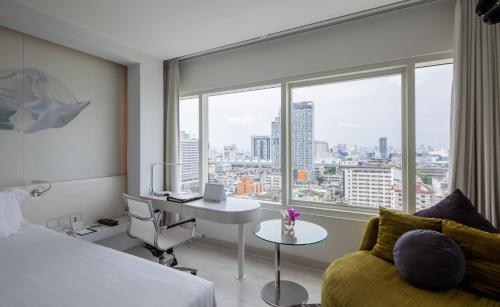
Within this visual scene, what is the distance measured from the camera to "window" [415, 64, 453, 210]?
2.34 meters

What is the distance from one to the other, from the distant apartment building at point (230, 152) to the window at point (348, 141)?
873 mm

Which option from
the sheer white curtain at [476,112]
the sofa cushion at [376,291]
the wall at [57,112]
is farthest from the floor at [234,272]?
the sheer white curtain at [476,112]

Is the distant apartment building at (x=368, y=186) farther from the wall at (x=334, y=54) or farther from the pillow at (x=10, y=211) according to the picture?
the pillow at (x=10, y=211)

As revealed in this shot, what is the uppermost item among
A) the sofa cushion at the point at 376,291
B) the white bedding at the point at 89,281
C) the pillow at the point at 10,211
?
the pillow at the point at 10,211

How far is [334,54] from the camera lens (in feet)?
8.81

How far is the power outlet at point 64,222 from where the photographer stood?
9.02 ft

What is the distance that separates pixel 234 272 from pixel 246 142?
1627 millimetres

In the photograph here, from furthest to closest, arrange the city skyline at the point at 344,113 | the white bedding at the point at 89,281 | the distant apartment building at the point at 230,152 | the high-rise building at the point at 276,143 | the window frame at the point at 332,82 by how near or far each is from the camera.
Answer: the distant apartment building at the point at 230,152
the high-rise building at the point at 276,143
the window frame at the point at 332,82
the city skyline at the point at 344,113
the white bedding at the point at 89,281

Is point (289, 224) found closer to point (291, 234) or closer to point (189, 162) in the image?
point (291, 234)

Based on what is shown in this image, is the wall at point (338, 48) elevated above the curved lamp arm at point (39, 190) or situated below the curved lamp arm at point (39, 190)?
above

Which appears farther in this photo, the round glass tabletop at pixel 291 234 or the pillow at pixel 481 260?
the round glass tabletop at pixel 291 234

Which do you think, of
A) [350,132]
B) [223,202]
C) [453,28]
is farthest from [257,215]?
[453,28]

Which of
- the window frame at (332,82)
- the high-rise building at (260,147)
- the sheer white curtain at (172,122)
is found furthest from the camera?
the sheer white curtain at (172,122)

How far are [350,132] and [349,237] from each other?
1.12 metres
